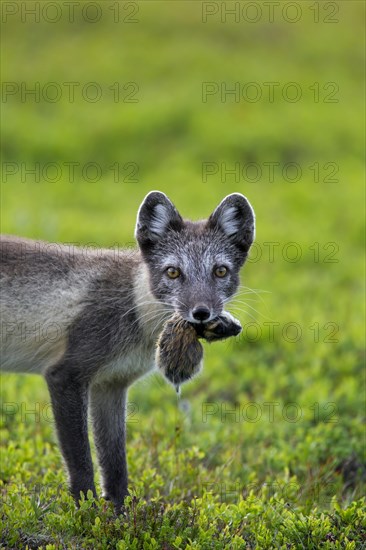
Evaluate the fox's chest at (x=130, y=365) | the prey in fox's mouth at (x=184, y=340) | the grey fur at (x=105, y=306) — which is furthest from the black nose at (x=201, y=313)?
the fox's chest at (x=130, y=365)

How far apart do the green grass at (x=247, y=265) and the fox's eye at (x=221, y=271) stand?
1528mm

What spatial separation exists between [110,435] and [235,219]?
183cm

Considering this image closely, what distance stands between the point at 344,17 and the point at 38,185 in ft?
46.0

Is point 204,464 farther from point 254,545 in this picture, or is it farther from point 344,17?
point 344,17

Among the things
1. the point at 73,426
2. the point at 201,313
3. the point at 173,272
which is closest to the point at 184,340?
the point at 201,313

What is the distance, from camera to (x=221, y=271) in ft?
18.9

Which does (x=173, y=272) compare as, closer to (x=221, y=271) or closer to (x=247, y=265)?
(x=221, y=271)

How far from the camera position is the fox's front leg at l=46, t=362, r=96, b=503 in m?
A: 5.46

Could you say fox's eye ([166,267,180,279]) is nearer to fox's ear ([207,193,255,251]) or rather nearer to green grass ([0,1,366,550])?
fox's ear ([207,193,255,251])

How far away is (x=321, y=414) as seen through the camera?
835 centimetres

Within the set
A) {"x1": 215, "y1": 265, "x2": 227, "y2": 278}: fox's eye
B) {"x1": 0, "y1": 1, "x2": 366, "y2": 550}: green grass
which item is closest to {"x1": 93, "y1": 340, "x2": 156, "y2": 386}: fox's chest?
{"x1": 215, "y1": 265, "x2": 227, "y2": 278}: fox's eye

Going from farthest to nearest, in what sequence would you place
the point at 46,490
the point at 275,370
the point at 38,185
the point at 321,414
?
the point at 38,185
the point at 275,370
the point at 321,414
the point at 46,490

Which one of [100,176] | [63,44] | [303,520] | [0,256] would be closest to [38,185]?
[100,176]

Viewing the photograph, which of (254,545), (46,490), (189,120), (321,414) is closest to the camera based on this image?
(254,545)
